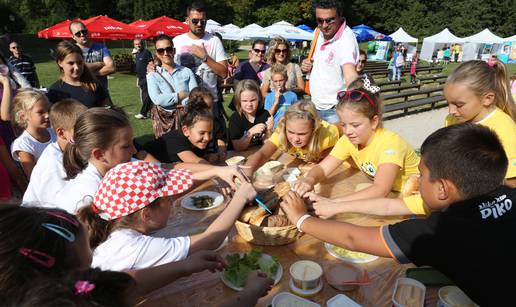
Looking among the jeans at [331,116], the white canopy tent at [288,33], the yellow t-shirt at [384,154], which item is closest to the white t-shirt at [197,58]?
the jeans at [331,116]

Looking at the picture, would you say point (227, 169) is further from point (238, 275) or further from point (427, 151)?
point (427, 151)

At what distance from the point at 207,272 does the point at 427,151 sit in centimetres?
133

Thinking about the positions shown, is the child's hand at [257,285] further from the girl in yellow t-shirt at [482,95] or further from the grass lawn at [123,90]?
the grass lawn at [123,90]

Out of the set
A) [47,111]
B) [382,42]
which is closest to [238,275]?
Answer: [47,111]

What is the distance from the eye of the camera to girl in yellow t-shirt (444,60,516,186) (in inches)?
99.1

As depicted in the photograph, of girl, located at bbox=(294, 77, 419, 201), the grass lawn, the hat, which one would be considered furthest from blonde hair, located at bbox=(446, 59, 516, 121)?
the grass lawn

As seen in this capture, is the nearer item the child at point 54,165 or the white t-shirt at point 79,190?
the white t-shirt at point 79,190

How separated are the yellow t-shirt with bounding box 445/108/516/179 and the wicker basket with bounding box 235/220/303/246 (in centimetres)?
170

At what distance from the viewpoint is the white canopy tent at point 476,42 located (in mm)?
27497

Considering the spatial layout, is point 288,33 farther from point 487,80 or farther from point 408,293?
point 408,293

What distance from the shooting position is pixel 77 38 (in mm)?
5031

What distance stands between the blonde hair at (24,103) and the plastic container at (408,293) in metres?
3.42

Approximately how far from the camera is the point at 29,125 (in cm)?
311

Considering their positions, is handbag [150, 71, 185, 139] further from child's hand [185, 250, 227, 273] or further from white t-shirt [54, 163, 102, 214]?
child's hand [185, 250, 227, 273]
